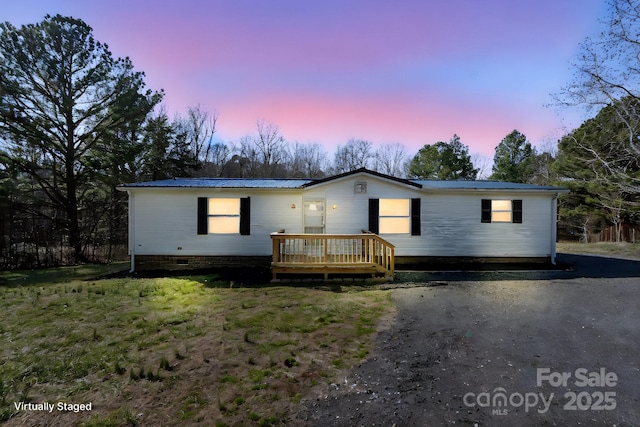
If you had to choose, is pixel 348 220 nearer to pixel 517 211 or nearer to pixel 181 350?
pixel 517 211

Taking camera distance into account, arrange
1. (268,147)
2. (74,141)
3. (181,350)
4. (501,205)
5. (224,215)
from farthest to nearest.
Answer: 1. (268,147)
2. (74,141)
3. (501,205)
4. (224,215)
5. (181,350)

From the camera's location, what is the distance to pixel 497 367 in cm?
340

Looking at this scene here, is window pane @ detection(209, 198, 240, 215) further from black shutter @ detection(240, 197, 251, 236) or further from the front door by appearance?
the front door

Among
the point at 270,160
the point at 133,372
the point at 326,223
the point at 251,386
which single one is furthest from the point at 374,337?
the point at 270,160

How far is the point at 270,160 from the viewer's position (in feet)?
109

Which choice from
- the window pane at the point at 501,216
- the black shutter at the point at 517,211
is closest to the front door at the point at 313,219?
the window pane at the point at 501,216

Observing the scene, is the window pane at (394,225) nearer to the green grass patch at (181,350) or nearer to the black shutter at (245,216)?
the green grass patch at (181,350)

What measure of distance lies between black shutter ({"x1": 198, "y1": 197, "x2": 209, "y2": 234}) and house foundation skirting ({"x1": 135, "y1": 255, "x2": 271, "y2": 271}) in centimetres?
100

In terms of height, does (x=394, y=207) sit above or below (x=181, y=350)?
above

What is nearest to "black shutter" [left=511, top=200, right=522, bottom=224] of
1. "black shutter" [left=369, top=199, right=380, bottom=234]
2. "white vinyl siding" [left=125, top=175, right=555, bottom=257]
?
"white vinyl siding" [left=125, top=175, right=555, bottom=257]

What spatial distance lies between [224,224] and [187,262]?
6.48 feet

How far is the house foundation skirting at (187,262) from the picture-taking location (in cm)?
1014

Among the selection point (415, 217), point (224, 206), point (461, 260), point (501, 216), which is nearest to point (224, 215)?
point (224, 206)

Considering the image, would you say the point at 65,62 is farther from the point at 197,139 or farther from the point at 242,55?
the point at 197,139
